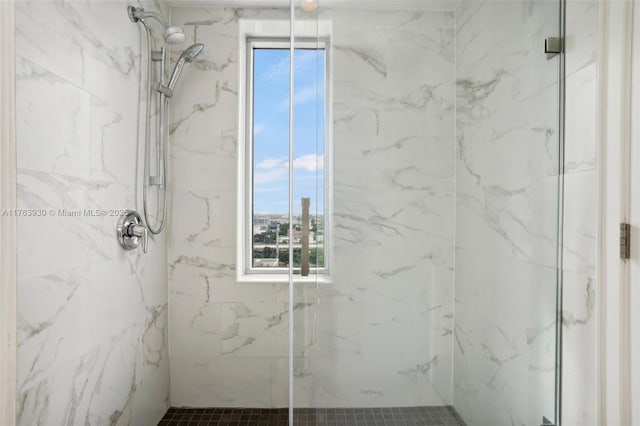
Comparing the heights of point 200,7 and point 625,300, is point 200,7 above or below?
above

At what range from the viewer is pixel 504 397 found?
109 cm

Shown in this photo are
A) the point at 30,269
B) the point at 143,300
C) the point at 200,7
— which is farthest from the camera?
the point at 200,7

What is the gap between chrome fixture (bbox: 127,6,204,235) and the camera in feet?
5.60

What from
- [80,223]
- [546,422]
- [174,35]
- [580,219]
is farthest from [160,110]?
[546,422]

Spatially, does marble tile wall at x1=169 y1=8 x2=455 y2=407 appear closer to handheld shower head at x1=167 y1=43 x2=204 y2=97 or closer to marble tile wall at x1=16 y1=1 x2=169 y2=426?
marble tile wall at x1=16 y1=1 x2=169 y2=426

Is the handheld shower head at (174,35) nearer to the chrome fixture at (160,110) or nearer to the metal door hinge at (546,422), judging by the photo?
the chrome fixture at (160,110)

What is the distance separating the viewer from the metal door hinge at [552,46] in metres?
1.06

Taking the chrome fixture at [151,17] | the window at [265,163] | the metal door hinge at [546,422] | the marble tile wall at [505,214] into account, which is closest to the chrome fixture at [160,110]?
the chrome fixture at [151,17]

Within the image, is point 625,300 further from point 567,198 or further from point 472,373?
point 472,373

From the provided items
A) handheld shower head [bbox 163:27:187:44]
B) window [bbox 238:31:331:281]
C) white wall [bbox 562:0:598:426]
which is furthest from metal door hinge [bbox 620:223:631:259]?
handheld shower head [bbox 163:27:187:44]

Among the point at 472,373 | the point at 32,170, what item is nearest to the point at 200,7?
the point at 32,170

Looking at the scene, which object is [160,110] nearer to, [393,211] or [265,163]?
[265,163]

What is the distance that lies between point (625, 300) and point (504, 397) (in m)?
0.42

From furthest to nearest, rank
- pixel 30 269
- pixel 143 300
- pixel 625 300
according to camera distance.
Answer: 1. pixel 143 300
2. pixel 30 269
3. pixel 625 300
